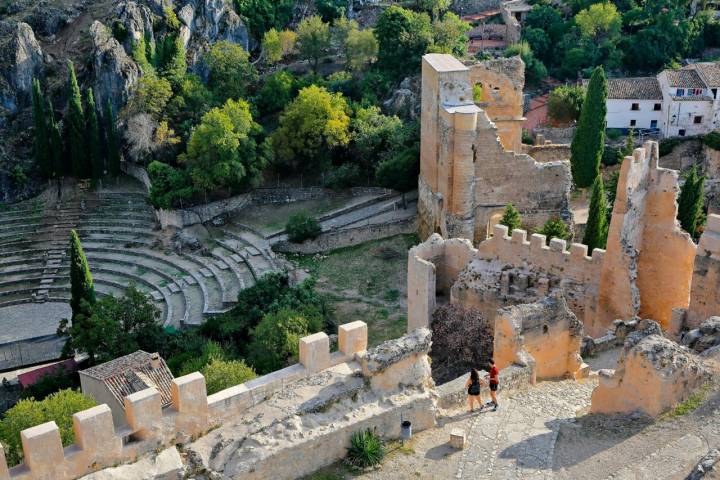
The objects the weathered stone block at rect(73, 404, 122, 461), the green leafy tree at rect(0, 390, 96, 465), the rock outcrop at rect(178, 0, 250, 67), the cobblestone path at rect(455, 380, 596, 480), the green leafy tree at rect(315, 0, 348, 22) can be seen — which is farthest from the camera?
the green leafy tree at rect(315, 0, 348, 22)

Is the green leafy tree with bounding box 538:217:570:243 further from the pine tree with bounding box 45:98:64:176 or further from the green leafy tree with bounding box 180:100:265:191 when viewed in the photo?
the pine tree with bounding box 45:98:64:176

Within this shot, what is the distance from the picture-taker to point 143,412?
40.2 ft

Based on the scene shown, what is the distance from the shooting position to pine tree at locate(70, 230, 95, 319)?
29.5 metres

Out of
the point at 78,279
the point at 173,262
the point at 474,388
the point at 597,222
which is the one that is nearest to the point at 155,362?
the point at 78,279

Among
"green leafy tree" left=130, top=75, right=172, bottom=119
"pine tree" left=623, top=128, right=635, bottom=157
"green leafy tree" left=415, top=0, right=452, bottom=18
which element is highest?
"green leafy tree" left=415, top=0, right=452, bottom=18

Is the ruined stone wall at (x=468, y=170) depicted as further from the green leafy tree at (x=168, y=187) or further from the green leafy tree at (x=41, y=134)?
the green leafy tree at (x=41, y=134)

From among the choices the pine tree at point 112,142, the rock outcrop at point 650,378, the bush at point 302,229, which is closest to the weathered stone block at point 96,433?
the rock outcrop at point 650,378

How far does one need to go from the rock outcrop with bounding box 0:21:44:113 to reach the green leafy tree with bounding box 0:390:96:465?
82.7ft

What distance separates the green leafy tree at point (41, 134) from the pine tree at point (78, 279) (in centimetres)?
1169

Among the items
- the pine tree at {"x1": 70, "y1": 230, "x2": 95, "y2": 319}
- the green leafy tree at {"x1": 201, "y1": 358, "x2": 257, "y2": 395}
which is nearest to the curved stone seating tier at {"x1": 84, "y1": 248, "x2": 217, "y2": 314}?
the pine tree at {"x1": 70, "y1": 230, "x2": 95, "y2": 319}

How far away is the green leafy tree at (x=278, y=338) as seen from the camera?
25.4 meters

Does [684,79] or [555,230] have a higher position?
[684,79]

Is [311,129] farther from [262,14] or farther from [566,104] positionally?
[262,14]

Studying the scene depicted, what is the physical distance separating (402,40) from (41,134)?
1717cm
